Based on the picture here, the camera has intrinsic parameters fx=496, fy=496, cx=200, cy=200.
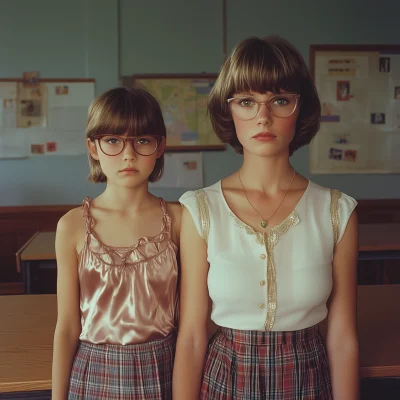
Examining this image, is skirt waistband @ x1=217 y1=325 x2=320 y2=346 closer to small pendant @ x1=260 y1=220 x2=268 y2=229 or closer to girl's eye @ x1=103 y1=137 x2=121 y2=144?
small pendant @ x1=260 y1=220 x2=268 y2=229

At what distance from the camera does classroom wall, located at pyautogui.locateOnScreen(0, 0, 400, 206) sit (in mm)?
4195

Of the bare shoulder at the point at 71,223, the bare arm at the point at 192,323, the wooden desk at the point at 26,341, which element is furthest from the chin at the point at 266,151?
the wooden desk at the point at 26,341

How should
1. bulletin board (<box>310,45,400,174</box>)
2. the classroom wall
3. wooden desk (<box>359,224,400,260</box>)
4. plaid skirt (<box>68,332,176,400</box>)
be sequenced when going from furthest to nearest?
bulletin board (<box>310,45,400,174</box>)
the classroom wall
wooden desk (<box>359,224,400,260</box>)
plaid skirt (<box>68,332,176,400</box>)

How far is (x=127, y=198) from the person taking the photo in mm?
1259

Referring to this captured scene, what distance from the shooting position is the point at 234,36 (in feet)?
14.3

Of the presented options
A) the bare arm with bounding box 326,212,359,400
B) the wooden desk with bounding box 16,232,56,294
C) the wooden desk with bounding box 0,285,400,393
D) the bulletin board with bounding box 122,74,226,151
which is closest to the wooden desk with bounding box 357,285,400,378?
the wooden desk with bounding box 0,285,400,393

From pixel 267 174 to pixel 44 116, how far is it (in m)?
A: 3.49

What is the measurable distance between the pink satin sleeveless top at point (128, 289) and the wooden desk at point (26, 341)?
0.77ft

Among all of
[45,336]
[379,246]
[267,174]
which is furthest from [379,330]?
[379,246]

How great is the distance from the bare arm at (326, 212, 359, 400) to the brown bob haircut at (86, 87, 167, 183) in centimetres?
52

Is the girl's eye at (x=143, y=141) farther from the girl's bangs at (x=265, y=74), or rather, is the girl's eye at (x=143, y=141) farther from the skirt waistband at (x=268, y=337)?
the skirt waistband at (x=268, y=337)

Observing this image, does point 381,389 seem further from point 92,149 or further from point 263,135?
point 92,149

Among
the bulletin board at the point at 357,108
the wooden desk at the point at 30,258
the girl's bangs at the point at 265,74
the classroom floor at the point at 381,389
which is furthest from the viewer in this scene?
the bulletin board at the point at 357,108

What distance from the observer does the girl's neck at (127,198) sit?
1256mm
